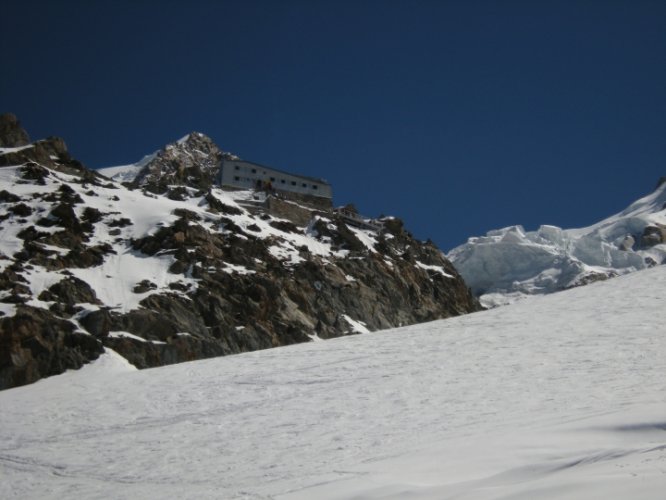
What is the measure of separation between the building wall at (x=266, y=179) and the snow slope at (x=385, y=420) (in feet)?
269

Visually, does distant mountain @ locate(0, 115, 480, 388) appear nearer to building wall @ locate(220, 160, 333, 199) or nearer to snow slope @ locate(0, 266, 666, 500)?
building wall @ locate(220, 160, 333, 199)

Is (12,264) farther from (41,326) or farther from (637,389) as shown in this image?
(637,389)

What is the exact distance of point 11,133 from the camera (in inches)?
3501

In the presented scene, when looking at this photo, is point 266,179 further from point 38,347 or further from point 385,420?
point 385,420

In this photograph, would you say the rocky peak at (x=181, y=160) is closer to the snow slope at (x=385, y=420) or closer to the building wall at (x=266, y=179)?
the building wall at (x=266, y=179)

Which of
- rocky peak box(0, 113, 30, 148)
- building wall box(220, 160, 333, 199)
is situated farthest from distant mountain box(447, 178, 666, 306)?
rocky peak box(0, 113, 30, 148)

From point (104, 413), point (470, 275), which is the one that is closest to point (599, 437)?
point (104, 413)

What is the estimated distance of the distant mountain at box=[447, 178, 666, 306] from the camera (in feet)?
513

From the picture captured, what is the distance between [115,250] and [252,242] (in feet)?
49.4

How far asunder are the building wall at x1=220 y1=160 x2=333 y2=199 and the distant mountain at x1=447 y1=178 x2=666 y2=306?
57.1 metres

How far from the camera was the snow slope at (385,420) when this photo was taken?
1087cm

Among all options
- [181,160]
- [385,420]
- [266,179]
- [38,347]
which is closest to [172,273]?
[38,347]

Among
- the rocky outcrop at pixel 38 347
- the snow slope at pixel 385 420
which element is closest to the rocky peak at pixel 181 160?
the rocky outcrop at pixel 38 347

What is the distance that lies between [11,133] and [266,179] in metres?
39.3
